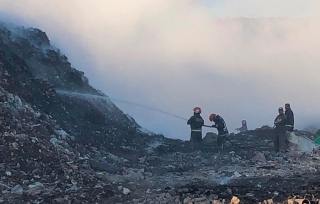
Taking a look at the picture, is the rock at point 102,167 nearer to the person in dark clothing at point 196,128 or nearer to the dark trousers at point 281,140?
the person in dark clothing at point 196,128

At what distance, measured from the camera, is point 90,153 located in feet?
35.2

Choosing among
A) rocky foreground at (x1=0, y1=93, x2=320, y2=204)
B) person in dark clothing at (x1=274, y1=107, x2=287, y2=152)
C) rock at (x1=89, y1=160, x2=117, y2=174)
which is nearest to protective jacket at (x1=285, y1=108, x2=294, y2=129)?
person in dark clothing at (x1=274, y1=107, x2=287, y2=152)

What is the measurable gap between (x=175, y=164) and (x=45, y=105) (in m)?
4.01

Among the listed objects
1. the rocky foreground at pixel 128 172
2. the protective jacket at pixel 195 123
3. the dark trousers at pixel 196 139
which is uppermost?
the protective jacket at pixel 195 123

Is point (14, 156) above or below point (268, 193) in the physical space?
above

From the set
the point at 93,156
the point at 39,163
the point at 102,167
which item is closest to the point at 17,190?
the point at 39,163

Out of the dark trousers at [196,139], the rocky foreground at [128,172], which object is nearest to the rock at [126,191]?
the rocky foreground at [128,172]

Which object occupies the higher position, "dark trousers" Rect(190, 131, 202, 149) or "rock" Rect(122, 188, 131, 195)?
"dark trousers" Rect(190, 131, 202, 149)

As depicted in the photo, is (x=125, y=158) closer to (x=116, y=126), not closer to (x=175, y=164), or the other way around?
(x=175, y=164)

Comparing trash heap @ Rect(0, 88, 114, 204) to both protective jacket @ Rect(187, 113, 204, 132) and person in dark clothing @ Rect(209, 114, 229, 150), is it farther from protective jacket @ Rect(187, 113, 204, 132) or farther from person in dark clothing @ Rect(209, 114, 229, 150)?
person in dark clothing @ Rect(209, 114, 229, 150)

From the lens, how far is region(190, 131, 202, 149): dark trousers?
44.2 feet

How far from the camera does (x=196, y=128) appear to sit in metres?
13.4

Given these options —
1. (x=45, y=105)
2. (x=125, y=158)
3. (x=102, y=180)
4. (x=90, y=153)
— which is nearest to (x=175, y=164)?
(x=125, y=158)

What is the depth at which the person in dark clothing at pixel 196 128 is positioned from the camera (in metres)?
13.4
